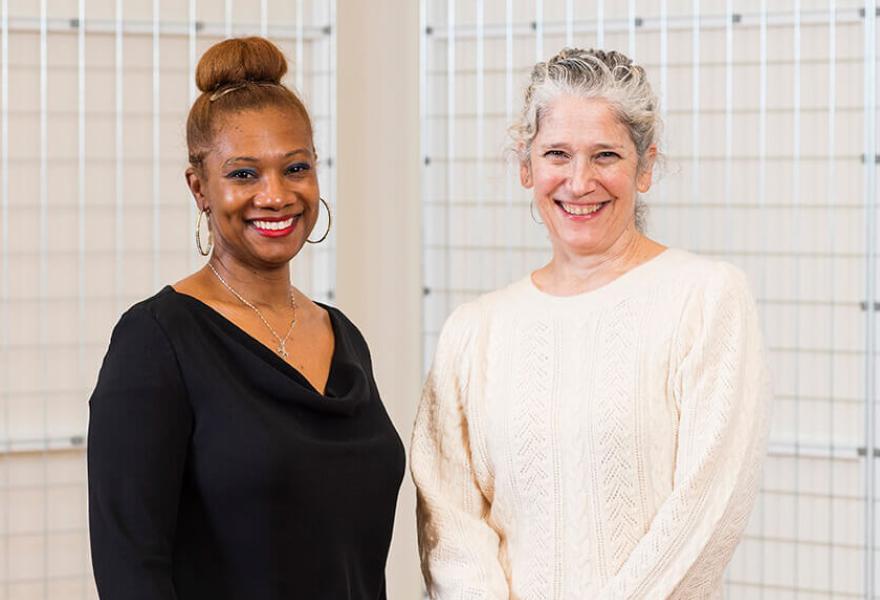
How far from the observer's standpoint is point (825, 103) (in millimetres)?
2725

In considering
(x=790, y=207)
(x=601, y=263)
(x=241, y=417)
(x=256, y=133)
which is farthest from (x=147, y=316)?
(x=790, y=207)

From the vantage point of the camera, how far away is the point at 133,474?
5.30 ft

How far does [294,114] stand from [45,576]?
1.37 metres

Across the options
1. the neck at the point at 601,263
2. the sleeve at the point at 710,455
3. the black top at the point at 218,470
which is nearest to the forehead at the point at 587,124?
the neck at the point at 601,263

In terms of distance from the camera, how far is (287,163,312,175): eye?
183cm

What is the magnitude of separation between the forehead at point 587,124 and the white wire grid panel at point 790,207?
2.99ft

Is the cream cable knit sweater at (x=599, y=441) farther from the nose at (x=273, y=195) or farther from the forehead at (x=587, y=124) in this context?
the nose at (x=273, y=195)

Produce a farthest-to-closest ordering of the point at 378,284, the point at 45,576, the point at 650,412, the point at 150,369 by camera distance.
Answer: the point at 378,284, the point at 45,576, the point at 650,412, the point at 150,369

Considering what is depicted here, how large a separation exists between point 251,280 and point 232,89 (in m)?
0.28

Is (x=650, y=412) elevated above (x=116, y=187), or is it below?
below

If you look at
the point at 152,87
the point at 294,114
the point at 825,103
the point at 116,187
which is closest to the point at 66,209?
the point at 116,187

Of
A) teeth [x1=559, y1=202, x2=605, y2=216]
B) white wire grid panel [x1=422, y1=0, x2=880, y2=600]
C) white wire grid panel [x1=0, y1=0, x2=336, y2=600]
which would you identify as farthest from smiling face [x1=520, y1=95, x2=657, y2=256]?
white wire grid panel [x1=0, y1=0, x2=336, y2=600]

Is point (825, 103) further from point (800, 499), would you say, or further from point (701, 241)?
point (800, 499)

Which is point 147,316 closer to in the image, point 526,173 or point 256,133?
point 256,133
